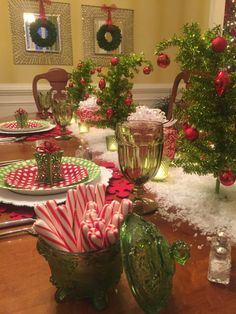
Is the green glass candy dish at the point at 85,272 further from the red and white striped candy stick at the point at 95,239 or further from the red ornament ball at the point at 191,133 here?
the red ornament ball at the point at 191,133

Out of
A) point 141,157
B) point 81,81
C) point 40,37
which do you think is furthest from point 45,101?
point 141,157

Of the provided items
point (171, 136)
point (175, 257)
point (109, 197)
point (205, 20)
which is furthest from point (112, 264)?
point (205, 20)

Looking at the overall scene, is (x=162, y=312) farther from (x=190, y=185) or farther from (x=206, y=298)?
(x=190, y=185)

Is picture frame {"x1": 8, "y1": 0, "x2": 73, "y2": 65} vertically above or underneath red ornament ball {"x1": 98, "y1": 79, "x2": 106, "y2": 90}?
above

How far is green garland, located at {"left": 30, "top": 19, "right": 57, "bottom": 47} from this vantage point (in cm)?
306

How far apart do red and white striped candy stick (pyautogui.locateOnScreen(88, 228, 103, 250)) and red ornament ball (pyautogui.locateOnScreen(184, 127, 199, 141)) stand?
341 millimetres

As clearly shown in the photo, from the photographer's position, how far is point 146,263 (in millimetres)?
344

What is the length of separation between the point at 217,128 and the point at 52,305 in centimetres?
45

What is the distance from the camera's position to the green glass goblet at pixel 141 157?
628mm

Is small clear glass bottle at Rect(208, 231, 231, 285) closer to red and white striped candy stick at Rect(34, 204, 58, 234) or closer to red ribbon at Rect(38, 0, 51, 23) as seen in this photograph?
red and white striped candy stick at Rect(34, 204, 58, 234)

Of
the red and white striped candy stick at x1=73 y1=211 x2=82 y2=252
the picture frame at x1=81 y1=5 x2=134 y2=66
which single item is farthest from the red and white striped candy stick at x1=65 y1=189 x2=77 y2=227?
the picture frame at x1=81 y1=5 x2=134 y2=66

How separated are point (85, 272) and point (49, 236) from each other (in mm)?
61

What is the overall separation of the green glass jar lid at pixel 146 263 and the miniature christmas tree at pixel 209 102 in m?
0.32

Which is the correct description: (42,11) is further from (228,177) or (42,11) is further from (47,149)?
(228,177)
